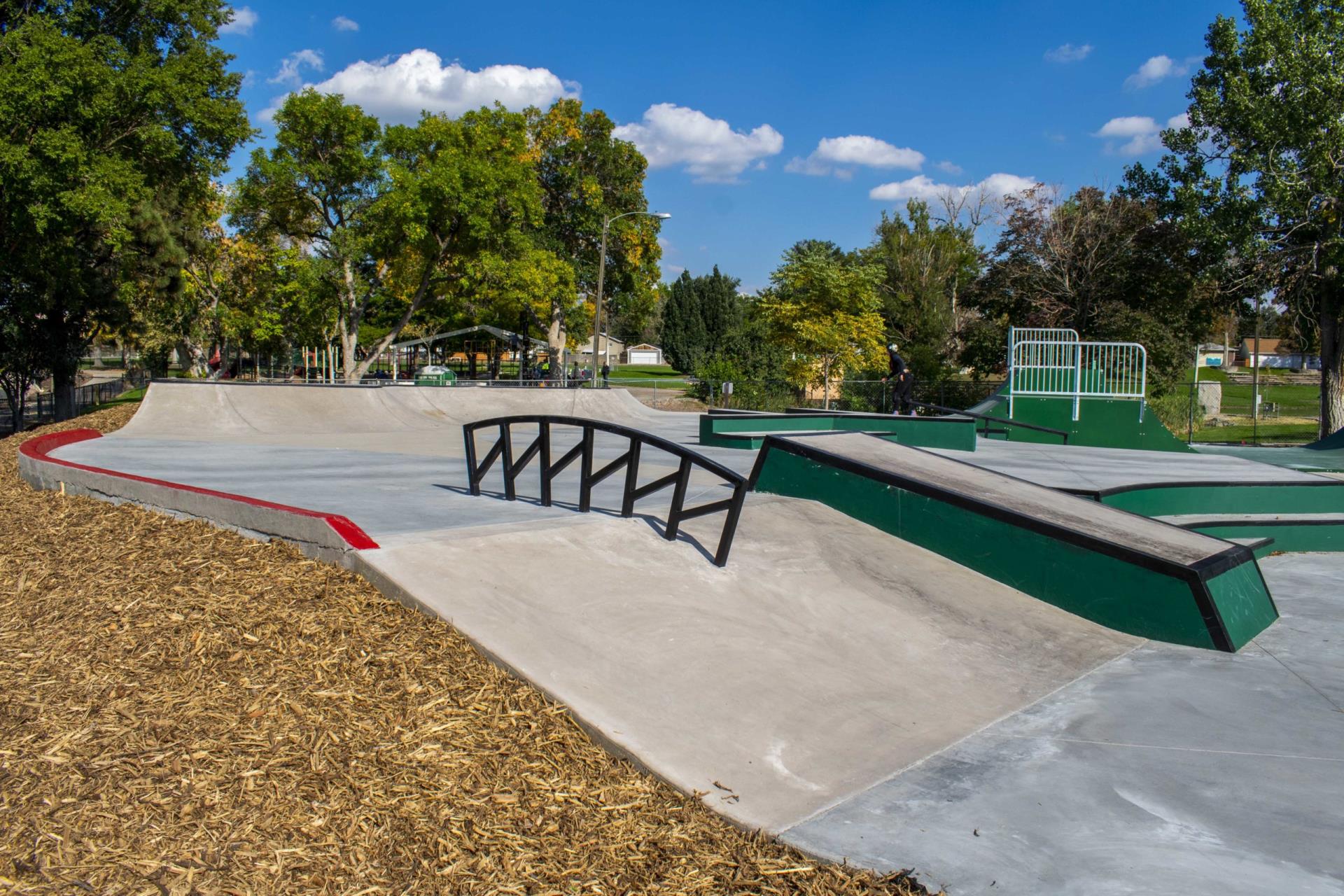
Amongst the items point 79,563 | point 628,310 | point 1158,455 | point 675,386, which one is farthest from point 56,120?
point 628,310

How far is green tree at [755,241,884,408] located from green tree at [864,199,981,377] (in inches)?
157

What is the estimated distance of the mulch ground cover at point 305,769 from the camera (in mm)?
2904

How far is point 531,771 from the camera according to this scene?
3.58m

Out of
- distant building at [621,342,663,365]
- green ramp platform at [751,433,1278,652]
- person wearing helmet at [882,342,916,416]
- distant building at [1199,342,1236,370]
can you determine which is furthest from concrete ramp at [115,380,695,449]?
distant building at [621,342,663,365]

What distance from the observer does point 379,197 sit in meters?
36.1

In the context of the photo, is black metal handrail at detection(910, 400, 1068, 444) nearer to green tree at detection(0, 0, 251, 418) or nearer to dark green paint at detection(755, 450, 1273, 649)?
dark green paint at detection(755, 450, 1273, 649)

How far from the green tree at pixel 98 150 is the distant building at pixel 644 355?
11103 centimetres

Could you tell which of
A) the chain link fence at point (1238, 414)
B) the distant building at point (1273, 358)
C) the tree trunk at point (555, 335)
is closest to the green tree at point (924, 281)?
the chain link fence at point (1238, 414)

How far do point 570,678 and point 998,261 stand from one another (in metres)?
40.4

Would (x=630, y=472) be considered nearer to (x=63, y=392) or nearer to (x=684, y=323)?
(x=63, y=392)

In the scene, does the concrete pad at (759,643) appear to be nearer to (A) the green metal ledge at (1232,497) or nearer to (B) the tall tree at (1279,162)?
(A) the green metal ledge at (1232,497)

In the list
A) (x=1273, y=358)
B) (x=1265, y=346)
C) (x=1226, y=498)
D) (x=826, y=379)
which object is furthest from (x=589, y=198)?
(x=1265, y=346)

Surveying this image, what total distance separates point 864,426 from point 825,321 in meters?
23.7

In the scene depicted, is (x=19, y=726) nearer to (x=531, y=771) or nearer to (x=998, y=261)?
(x=531, y=771)
